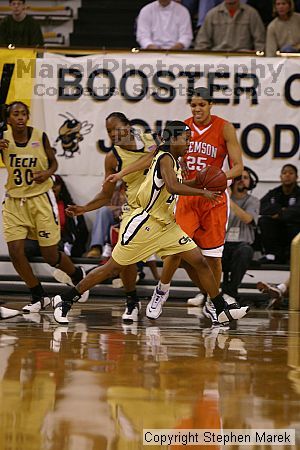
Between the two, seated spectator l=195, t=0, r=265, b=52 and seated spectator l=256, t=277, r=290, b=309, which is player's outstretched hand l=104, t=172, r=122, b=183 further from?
seated spectator l=195, t=0, r=265, b=52

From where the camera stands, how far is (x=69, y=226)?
455 inches

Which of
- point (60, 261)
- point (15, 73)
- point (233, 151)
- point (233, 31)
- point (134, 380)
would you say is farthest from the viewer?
point (233, 31)

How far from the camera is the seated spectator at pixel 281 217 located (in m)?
11.2

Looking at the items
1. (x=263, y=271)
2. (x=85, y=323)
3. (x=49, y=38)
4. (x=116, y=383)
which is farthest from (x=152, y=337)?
(x=49, y=38)

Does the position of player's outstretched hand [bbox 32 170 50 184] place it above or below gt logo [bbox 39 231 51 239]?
above

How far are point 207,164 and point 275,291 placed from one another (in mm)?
2371

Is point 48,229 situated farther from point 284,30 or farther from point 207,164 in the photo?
point 284,30

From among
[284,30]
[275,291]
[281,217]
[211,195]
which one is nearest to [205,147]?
[211,195]

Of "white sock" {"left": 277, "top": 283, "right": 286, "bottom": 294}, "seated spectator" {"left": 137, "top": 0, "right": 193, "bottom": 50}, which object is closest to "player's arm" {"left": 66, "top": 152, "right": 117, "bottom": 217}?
"white sock" {"left": 277, "top": 283, "right": 286, "bottom": 294}

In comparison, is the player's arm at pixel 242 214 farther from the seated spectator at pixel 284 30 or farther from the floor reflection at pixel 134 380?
the floor reflection at pixel 134 380

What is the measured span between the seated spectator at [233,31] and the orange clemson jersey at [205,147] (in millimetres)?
4137

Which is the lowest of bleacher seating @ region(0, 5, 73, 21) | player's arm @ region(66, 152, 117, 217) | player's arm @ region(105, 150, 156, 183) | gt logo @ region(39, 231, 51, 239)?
gt logo @ region(39, 231, 51, 239)

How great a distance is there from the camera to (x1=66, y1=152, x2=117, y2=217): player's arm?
827 centimetres

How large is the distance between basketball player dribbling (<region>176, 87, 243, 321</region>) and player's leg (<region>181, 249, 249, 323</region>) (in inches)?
14.2
